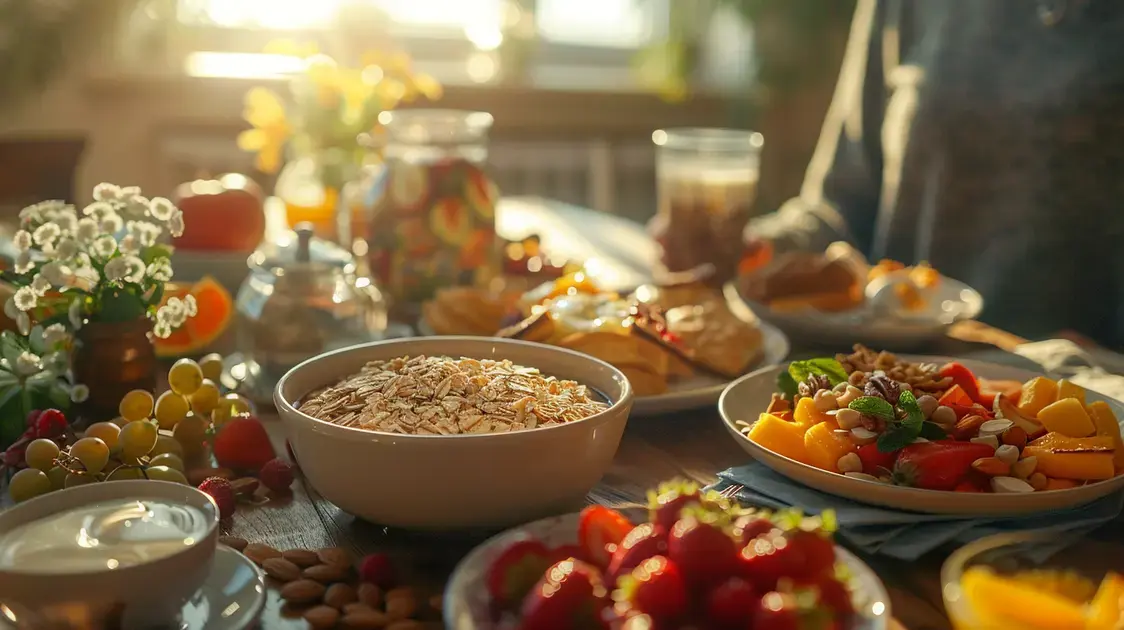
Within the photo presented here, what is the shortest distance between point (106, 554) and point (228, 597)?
10 centimetres

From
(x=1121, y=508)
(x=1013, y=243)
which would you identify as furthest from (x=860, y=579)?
(x=1013, y=243)

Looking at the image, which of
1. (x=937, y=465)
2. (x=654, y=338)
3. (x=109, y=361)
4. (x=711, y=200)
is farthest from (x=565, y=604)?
(x=711, y=200)

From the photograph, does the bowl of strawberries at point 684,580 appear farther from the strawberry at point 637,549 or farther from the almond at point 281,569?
the almond at point 281,569

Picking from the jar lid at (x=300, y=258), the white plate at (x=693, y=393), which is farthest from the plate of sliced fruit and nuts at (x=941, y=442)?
the jar lid at (x=300, y=258)

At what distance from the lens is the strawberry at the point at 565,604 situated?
619mm

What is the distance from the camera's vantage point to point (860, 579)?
679mm

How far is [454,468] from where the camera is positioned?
80cm

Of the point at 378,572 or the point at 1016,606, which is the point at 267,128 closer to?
the point at 378,572

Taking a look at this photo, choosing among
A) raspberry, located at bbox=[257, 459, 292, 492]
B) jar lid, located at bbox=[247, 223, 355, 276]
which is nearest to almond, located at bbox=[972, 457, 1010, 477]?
raspberry, located at bbox=[257, 459, 292, 492]

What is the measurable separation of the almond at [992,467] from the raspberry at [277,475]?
2.15ft

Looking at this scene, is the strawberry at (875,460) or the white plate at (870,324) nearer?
the strawberry at (875,460)

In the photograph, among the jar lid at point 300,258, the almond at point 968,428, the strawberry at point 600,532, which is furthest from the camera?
the jar lid at point 300,258

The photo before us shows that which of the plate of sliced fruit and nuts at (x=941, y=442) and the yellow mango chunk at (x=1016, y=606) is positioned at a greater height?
the yellow mango chunk at (x=1016, y=606)

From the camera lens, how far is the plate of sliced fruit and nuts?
2.81ft
